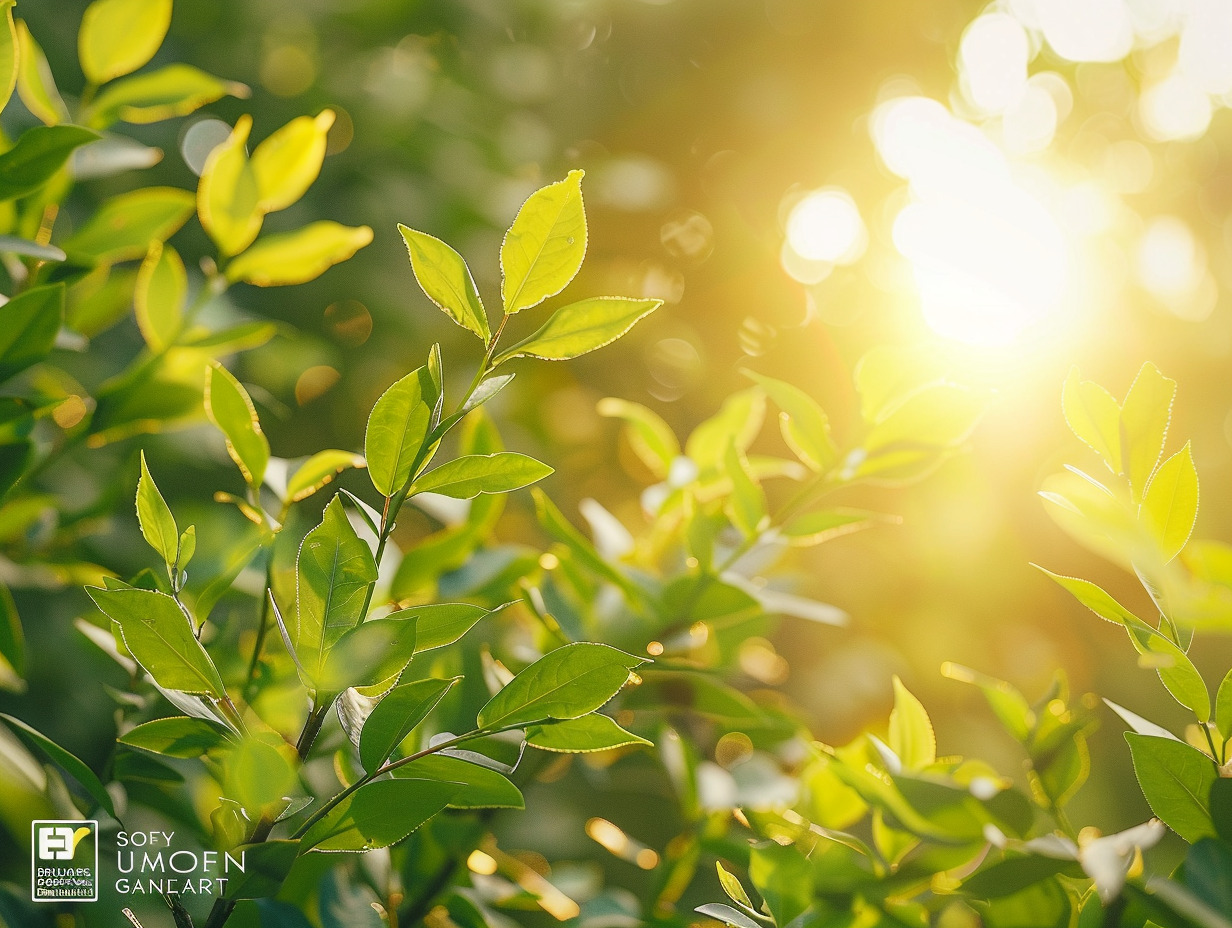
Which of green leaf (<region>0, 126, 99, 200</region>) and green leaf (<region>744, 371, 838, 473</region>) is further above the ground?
green leaf (<region>0, 126, 99, 200</region>)

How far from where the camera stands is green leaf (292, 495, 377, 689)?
0.20 meters

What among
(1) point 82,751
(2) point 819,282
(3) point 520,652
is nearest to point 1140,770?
(3) point 520,652

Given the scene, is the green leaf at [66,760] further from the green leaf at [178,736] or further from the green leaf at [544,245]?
the green leaf at [544,245]

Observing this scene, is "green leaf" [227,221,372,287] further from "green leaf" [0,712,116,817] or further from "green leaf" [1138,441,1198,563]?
"green leaf" [1138,441,1198,563]

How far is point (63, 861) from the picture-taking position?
28 centimetres

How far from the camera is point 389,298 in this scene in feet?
2.52

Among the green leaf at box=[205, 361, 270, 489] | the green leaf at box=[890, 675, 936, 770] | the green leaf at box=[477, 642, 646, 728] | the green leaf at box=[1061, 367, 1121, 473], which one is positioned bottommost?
the green leaf at box=[890, 675, 936, 770]

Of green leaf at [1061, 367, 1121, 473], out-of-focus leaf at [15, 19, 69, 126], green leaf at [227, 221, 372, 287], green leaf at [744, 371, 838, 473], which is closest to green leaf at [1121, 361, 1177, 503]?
green leaf at [1061, 367, 1121, 473]

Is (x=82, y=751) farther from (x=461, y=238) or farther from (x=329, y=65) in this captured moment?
(x=329, y=65)

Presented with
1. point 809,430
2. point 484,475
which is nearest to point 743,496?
point 809,430

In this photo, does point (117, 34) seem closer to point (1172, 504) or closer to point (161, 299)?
point (161, 299)

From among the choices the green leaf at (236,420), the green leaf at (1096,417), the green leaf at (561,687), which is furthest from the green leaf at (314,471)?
the green leaf at (1096,417)

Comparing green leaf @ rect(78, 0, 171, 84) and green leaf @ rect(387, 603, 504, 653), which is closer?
green leaf @ rect(387, 603, 504, 653)

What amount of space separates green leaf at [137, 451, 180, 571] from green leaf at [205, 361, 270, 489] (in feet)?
0.17
